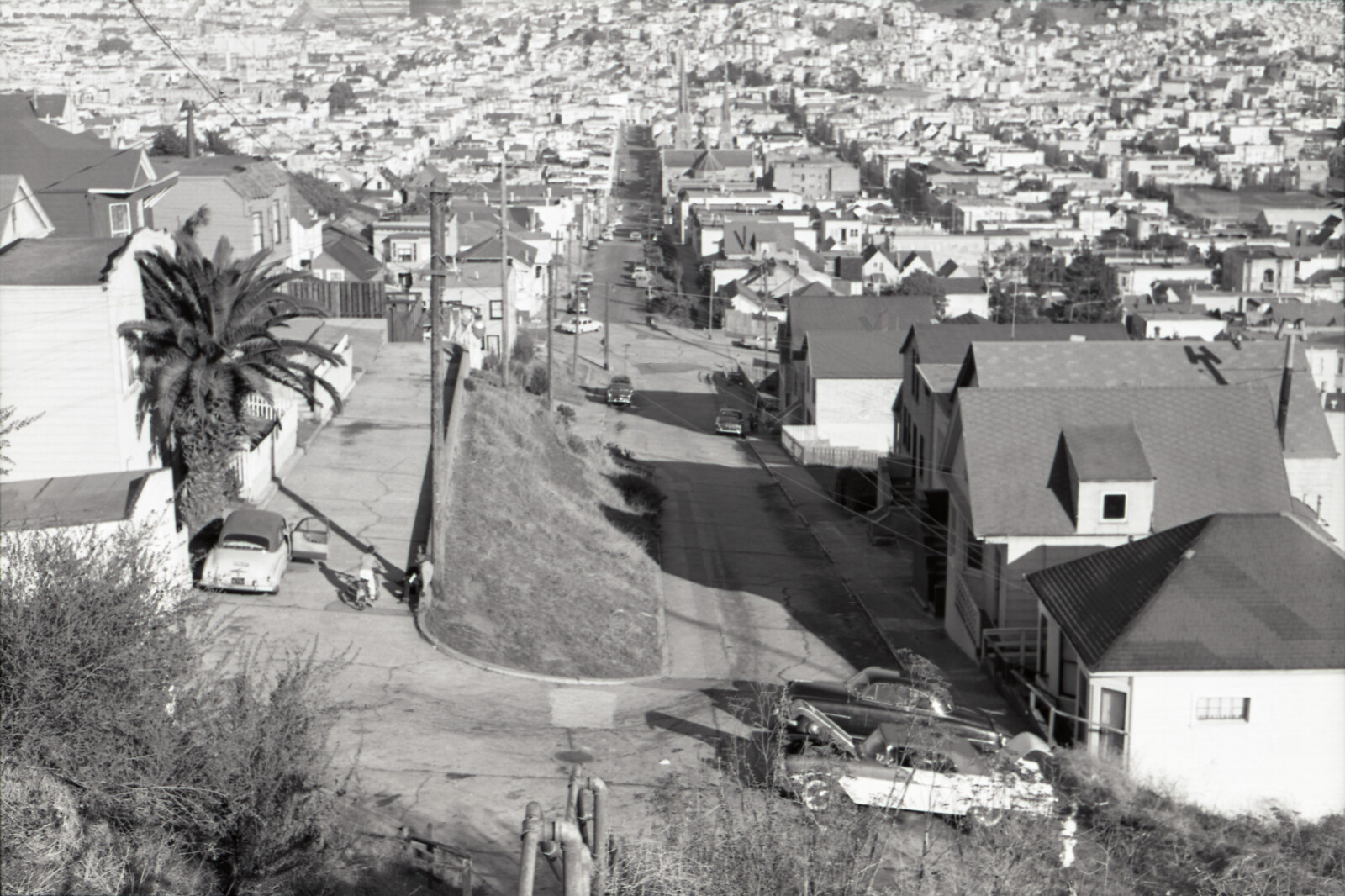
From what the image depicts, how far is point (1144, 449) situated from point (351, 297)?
2448cm

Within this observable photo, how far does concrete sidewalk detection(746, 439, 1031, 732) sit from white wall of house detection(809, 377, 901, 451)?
2919 millimetres

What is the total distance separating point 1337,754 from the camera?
18.9 m

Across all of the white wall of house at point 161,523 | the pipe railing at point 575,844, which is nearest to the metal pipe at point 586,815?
the pipe railing at point 575,844

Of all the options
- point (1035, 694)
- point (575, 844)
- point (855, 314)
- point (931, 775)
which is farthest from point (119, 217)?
point (855, 314)

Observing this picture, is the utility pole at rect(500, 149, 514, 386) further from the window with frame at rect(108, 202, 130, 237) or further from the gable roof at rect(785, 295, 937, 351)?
the window with frame at rect(108, 202, 130, 237)

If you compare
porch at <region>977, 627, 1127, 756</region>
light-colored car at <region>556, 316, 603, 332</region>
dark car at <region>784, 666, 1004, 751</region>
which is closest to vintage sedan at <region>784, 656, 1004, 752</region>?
dark car at <region>784, 666, 1004, 751</region>

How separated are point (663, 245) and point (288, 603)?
98.6 m

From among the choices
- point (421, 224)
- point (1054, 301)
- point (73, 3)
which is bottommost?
point (1054, 301)

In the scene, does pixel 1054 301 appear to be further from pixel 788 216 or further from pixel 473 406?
pixel 473 406

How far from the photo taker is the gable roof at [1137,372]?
28703 millimetres

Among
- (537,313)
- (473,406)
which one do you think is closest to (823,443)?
(473,406)

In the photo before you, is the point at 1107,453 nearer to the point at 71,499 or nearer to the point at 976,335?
the point at 976,335

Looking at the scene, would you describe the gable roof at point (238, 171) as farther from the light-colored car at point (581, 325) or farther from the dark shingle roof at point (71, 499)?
the light-colored car at point (581, 325)

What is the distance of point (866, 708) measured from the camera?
17109 mm
